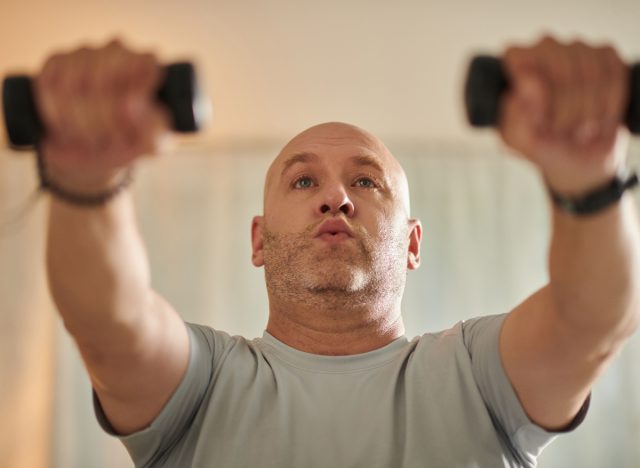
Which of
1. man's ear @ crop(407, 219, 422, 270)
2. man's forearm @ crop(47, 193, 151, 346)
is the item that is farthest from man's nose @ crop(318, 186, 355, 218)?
man's forearm @ crop(47, 193, 151, 346)

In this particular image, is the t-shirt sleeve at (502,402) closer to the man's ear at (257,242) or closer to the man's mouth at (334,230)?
the man's mouth at (334,230)

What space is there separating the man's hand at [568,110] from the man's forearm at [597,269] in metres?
0.05

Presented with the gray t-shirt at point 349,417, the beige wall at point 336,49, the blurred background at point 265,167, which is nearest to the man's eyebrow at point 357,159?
the gray t-shirt at point 349,417

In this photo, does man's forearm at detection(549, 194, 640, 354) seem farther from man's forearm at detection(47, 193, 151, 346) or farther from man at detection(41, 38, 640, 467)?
man's forearm at detection(47, 193, 151, 346)

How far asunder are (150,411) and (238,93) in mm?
2199

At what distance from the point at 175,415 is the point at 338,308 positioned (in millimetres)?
377

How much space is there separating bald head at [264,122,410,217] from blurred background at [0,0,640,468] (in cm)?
137

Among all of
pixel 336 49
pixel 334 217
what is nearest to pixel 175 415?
pixel 334 217

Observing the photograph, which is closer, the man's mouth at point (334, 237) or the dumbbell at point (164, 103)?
the dumbbell at point (164, 103)

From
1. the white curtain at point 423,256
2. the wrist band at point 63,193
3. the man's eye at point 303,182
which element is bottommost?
the white curtain at point 423,256

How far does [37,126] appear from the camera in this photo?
35.6 inches

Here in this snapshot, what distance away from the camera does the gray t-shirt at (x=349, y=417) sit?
1173 mm

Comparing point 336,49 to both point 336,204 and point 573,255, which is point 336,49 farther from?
point 573,255

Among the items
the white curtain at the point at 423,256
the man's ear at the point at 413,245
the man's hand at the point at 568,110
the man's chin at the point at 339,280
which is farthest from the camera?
the white curtain at the point at 423,256
